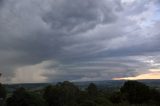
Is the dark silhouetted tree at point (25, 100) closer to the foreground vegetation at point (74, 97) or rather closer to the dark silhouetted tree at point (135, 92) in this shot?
the foreground vegetation at point (74, 97)

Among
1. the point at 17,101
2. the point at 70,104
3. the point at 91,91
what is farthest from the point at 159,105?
the point at 91,91

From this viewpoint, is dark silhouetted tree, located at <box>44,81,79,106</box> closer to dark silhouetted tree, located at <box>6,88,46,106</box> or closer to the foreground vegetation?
the foreground vegetation

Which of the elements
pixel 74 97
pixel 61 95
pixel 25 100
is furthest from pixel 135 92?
pixel 25 100

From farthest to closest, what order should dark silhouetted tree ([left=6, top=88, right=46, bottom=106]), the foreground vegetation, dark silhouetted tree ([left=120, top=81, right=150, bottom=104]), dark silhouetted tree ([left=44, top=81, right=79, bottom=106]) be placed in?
dark silhouetted tree ([left=44, top=81, right=79, bottom=106]) < dark silhouetted tree ([left=6, top=88, right=46, bottom=106]) < dark silhouetted tree ([left=120, top=81, right=150, bottom=104]) < the foreground vegetation

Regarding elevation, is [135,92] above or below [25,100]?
above

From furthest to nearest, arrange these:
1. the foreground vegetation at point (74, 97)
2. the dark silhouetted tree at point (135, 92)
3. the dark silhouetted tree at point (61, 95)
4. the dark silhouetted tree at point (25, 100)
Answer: the dark silhouetted tree at point (61, 95), the dark silhouetted tree at point (25, 100), the dark silhouetted tree at point (135, 92), the foreground vegetation at point (74, 97)

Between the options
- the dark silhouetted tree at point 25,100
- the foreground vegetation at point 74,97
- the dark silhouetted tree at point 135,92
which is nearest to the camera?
the foreground vegetation at point 74,97

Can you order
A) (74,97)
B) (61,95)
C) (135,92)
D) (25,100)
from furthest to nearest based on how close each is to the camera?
(61,95) < (74,97) < (135,92) < (25,100)

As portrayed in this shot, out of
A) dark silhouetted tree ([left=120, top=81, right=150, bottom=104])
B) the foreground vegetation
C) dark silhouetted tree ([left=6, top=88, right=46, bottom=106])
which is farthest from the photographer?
dark silhouetted tree ([left=6, top=88, right=46, bottom=106])

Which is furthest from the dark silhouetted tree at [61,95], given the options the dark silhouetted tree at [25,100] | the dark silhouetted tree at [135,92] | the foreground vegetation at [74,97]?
the dark silhouetted tree at [135,92]

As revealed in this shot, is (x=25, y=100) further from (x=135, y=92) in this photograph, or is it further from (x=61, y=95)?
(x=135, y=92)

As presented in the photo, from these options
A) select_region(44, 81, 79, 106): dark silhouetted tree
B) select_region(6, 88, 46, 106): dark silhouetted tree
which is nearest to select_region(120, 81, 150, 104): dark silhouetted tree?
select_region(44, 81, 79, 106): dark silhouetted tree
